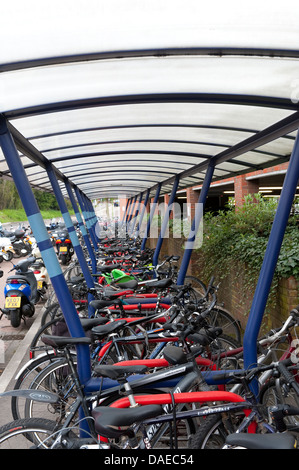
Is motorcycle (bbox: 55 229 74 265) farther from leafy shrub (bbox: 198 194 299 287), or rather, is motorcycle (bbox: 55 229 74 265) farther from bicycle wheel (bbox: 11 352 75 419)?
bicycle wheel (bbox: 11 352 75 419)

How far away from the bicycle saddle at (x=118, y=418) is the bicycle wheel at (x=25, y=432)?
470mm

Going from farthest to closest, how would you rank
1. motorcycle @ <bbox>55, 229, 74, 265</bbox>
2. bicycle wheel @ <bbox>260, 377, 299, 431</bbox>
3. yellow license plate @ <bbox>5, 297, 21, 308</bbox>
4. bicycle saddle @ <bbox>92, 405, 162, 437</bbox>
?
1. motorcycle @ <bbox>55, 229, 74, 265</bbox>
2. yellow license plate @ <bbox>5, 297, 21, 308</bbox>
3. bicycle wheel @ <bbox>260, 377, 299, 431</bbox>
4. bicycle saddle @ <bbox>92, 405, 162, 437</bbox>

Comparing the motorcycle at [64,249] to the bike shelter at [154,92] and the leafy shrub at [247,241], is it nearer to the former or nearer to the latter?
the leafy shrub at [247,241]

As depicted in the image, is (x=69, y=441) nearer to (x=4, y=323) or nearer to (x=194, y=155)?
(x=194, y=155)

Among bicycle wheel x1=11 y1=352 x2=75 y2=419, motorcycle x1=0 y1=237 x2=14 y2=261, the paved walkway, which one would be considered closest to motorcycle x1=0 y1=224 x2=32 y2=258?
motorcycle x1=0 y1=237 x2=14 y2=261

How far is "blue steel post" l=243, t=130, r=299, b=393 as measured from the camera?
2.95 m

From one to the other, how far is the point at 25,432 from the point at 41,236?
1.20m

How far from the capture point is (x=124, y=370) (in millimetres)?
2398

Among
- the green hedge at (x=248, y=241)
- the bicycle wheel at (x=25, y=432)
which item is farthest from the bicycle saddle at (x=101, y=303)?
the bicycle wheel at (x=25, y=432)

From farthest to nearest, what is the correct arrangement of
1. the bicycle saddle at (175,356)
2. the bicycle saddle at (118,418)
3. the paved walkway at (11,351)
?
the paved walkway at (11,351) → the bicycle saddle at (175,356) → the bicycle saddle at (118,418)

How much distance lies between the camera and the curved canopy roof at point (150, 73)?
176cm

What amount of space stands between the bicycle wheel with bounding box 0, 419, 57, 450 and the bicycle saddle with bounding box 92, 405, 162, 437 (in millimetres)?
470

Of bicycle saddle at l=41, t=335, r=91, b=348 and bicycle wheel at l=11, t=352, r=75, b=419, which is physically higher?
bicycle saddle at l=41, t=335, r=91, b=348

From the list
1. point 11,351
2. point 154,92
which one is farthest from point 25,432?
point 11,351
